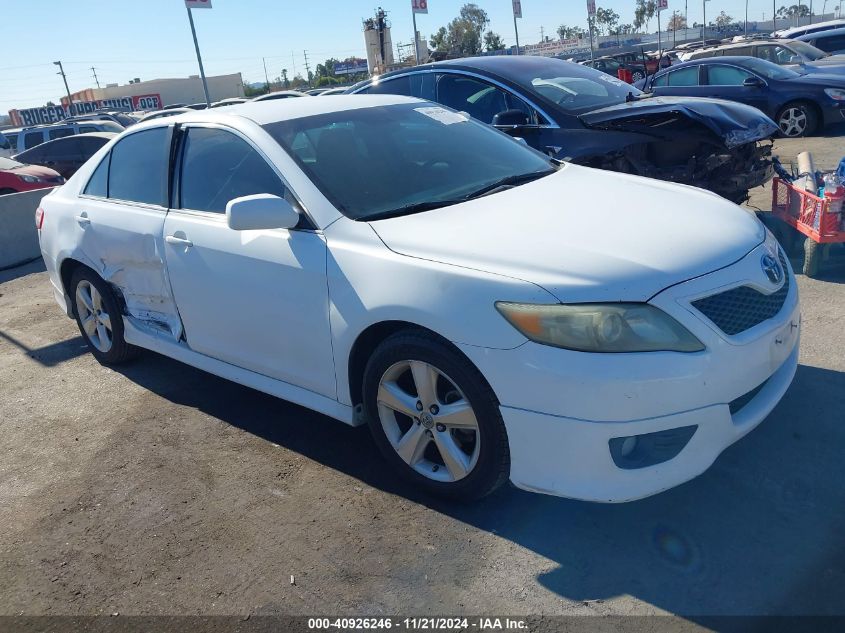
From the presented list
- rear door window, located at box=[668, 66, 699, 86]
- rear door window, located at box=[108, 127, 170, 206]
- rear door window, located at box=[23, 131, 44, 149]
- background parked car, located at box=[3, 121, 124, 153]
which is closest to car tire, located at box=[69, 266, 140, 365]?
rear door window, located at box=[108, 127, 170, 206]

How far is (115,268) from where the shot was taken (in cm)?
443

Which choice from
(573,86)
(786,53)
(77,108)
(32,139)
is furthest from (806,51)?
(77,108)

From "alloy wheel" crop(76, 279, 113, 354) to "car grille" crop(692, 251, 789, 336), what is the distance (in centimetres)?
372

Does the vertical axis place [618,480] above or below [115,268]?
below

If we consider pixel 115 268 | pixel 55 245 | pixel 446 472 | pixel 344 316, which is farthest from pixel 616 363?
pixel 55 245

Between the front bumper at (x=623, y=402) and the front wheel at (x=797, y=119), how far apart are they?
1119cm

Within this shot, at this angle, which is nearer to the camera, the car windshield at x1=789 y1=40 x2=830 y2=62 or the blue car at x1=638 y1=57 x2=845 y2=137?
the blue car at x1=638 y1=57 x2=845 y2=137

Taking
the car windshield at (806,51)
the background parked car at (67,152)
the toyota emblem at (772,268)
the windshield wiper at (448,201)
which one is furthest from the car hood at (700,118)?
the background parked car at (67,152)

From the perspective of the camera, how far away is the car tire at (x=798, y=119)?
12.1 metres

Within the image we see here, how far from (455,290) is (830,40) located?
2165 cm

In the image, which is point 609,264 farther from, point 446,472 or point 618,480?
point 446,472

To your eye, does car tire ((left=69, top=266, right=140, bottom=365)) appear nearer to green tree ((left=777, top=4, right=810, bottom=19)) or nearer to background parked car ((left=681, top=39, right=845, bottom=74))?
background parked car ((left=681, top=39, right=845, bottom=74))

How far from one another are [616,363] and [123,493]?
2.44m

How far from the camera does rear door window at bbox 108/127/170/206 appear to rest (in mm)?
4172
